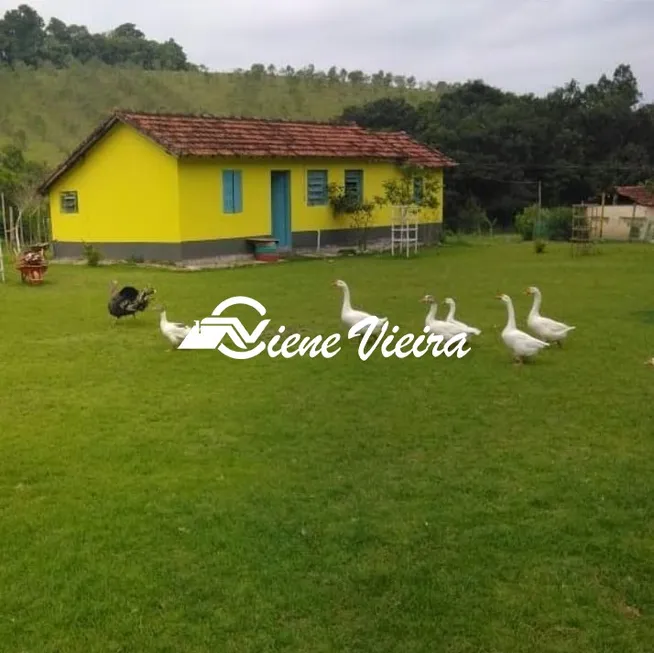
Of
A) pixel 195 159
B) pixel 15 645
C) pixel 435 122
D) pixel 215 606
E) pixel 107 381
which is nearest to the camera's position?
pixel 15 645

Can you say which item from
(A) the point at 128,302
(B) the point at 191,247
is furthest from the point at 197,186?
(A) the point at 128,302

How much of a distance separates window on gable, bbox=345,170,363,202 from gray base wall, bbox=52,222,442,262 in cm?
108

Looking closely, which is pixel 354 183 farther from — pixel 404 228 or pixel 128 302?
pixel 128 302

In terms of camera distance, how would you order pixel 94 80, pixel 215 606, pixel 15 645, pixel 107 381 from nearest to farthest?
pixel 15 645, pixel 215 606, pixel 107 381, pixel 94 80

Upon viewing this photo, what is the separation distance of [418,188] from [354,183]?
228cm

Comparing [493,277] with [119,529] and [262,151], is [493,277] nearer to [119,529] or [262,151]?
[262,151]

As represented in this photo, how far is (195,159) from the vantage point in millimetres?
21281

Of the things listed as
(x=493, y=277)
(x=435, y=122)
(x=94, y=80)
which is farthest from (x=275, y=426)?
(x=94, y=80)

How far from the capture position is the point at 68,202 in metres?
23.6

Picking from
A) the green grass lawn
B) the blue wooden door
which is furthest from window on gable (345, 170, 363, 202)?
the green grass lawn

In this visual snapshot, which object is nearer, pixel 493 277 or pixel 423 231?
pixel 493 277

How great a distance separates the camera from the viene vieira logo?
10.2 meters

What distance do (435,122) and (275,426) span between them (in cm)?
3370

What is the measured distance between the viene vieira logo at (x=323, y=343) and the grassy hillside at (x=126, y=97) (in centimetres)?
2963
